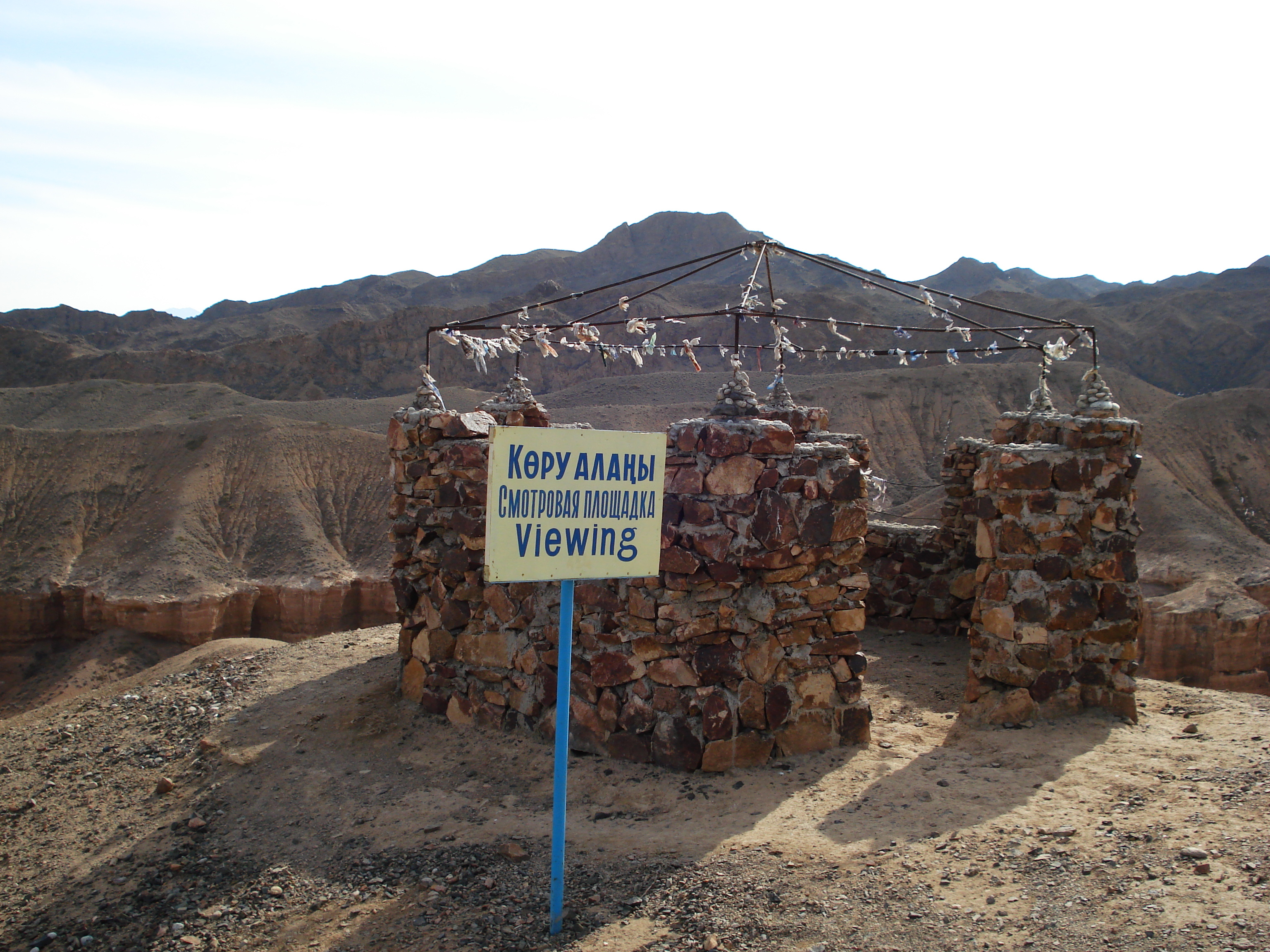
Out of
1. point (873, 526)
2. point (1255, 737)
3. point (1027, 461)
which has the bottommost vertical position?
point (1255, 737)

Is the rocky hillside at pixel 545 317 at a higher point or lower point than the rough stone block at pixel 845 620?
higher

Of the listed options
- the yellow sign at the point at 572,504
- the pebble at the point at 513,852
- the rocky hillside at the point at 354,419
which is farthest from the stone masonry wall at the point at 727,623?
the rocky hillside at the point at 354,419

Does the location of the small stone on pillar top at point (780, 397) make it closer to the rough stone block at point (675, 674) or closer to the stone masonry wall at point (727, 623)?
the stone masonry wall at point (727, 623)

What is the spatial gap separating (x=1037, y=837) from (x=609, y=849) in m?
2.29

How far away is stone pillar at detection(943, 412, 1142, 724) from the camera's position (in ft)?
20.2

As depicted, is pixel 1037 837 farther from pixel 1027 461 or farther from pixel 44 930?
pixel 44 930

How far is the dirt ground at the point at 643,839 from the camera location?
12.2 ft

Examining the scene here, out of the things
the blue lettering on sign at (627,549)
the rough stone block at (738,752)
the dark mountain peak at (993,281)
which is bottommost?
the rough stone block at (738,752)

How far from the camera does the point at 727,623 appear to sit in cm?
550

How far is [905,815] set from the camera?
4.70 meters

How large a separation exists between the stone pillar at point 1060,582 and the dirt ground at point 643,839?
28cm

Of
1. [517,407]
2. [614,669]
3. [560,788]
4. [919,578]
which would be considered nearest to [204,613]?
[517,407]

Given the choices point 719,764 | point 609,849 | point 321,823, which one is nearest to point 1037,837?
point 719,764

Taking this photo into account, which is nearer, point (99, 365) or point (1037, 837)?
point (1037, 837)
